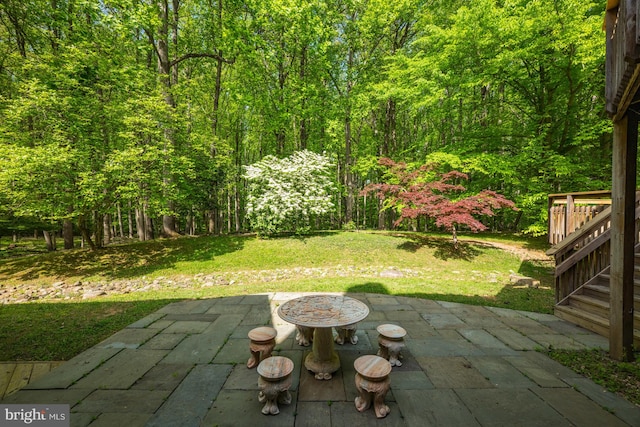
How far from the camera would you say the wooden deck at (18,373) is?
2932 millimetres

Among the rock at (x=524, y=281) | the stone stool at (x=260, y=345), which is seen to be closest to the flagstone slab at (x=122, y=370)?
the stone stool at (x=260, y=345)

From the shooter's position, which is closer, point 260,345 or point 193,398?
point 193,398

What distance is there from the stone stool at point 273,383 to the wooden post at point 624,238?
4328 mm

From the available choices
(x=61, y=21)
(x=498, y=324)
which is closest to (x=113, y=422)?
(x=498, y=324)

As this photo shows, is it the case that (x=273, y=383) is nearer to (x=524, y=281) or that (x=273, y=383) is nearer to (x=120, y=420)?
(x=120, y=420)

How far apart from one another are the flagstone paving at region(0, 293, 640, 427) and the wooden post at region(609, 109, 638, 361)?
49cm

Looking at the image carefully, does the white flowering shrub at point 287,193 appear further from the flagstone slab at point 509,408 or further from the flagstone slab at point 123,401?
the flagstone slab at point 509,408

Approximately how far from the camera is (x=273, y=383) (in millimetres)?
2396

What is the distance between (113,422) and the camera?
2297 mm

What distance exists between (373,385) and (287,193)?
983 centimetres

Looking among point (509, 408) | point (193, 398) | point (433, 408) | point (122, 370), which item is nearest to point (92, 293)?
point (122, 370)

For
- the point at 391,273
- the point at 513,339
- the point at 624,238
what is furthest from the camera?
the point at 391,273

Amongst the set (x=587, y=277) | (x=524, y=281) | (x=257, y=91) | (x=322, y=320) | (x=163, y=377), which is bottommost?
(x=524, y=281)

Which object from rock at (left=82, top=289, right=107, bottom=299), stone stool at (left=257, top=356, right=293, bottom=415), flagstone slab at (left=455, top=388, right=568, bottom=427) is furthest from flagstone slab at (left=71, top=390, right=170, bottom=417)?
rock at (left=82, top=289, right=107, bottom=299)
